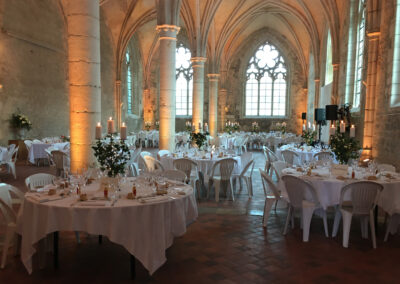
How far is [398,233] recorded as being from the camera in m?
5.61

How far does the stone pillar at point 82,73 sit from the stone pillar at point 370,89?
27.5 feet

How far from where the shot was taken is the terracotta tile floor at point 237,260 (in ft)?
12.7

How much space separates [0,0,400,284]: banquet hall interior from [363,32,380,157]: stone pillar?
0.15ft

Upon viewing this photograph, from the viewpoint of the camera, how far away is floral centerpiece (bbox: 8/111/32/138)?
45.5 feet

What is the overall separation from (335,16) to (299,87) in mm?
10491

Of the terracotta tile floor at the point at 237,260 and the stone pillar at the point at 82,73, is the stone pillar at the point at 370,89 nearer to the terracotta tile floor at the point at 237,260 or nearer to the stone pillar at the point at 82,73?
the terracotta tile floor at the point at 237,260

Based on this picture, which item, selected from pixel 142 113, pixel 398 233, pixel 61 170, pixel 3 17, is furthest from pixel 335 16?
pixel 142 113

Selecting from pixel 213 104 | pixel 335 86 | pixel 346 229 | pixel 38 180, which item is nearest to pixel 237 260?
pixel 346 229

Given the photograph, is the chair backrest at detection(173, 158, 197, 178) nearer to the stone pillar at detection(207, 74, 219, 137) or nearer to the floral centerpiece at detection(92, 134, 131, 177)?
the floral centerpiece at detection(92, 134, 131, 177)

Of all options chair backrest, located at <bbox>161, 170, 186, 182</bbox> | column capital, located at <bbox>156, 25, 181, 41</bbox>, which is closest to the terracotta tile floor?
chair backrest, located at <bbox>161, 170, 186, 182</bbox>

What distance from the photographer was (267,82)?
26047mm

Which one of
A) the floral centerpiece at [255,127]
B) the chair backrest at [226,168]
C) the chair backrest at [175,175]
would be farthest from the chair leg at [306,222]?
the floral centerpiece at [255,127]

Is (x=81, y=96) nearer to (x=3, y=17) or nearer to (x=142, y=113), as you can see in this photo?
(x=3, y=17)

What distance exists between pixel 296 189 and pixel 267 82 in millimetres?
21989
